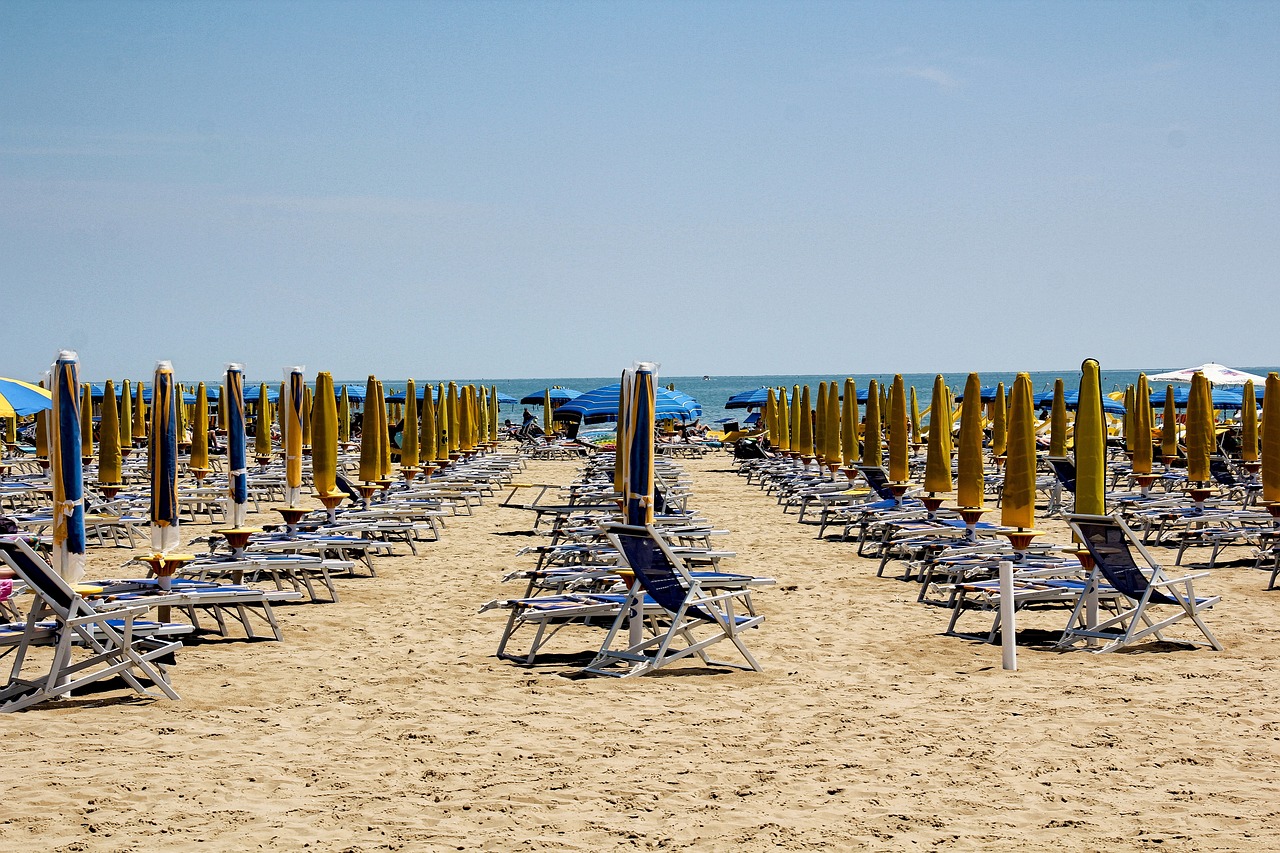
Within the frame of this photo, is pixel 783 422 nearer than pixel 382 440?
No

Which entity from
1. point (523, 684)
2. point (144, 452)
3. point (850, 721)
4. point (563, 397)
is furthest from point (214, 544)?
point (563, 397)

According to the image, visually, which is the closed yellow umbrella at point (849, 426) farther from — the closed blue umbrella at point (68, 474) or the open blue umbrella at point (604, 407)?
the closed blue umbrella at point (68, 474)

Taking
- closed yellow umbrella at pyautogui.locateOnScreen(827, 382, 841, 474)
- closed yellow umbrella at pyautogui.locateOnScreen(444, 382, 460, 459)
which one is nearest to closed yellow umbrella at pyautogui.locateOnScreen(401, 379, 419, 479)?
closed yellow umbrella at pyautogui.locateOnScreen(444, 382, 460, 459)

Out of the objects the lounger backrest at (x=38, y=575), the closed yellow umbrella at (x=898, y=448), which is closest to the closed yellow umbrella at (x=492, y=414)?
the closed yellow umbrella at (x=898, y=448)

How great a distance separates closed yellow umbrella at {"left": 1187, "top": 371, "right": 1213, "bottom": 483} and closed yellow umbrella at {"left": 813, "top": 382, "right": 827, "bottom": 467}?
15.9 feet

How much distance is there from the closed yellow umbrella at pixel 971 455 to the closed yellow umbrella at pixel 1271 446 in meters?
2.51

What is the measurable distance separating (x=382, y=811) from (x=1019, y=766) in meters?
2.50

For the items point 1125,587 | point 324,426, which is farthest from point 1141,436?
point 324,426

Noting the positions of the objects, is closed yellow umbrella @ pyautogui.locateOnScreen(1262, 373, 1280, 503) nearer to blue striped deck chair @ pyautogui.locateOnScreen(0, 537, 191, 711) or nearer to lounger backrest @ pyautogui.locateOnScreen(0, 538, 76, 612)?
blue striped deck chair @ pyautogui.locateOnScreen(0, 537, 191, 711)

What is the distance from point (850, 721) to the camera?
241 inches

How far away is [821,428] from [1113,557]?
1156 centimetres

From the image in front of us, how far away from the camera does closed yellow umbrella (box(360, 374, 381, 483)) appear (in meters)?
13.9

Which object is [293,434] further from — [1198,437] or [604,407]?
[604,407]

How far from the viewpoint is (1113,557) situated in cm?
774
